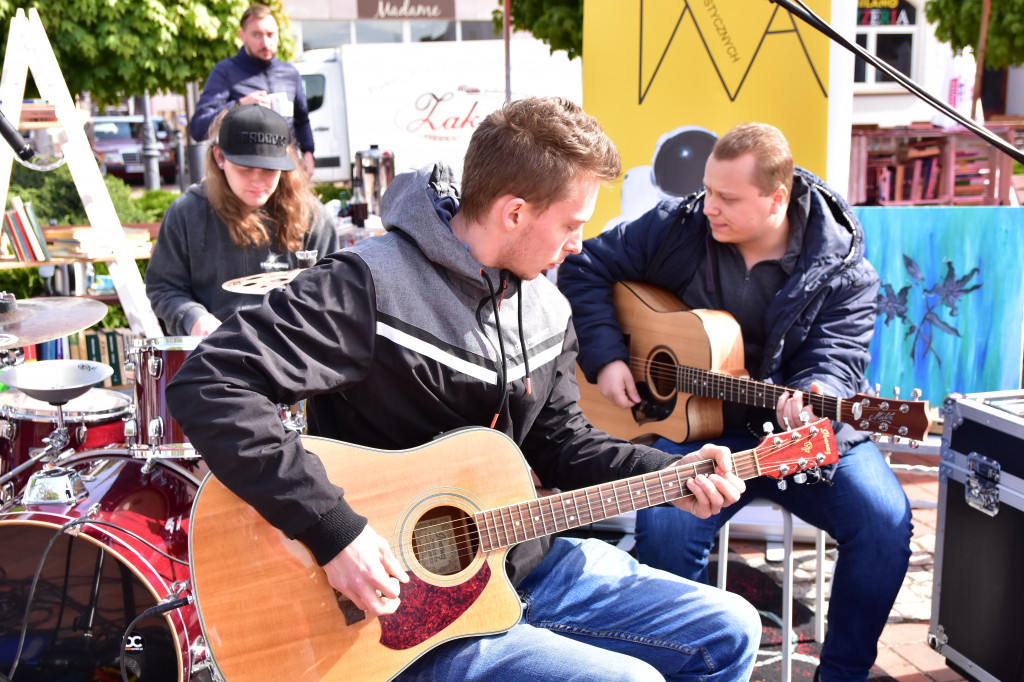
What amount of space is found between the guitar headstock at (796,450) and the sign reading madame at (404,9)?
16.9m

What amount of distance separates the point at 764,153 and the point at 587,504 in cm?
152

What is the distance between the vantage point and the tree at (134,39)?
7.55m

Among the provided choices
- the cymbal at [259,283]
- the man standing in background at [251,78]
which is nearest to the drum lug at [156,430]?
the cymbal at [259,283]

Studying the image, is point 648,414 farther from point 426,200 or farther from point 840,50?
point 840,50

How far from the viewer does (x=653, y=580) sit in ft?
6.50

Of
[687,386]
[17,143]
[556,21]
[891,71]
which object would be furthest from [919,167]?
[17,143]

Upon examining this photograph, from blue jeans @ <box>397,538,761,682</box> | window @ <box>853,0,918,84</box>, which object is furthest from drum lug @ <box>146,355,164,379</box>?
window @ <box>853,0,918,84</box>

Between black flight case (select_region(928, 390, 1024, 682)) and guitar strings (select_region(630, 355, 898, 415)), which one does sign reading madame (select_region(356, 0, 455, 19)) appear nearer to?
guitar strings (select_region(630, 355, 898, 415))

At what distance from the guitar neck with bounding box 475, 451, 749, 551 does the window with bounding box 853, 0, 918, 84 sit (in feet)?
46.8

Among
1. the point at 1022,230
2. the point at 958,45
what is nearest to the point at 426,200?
the point at 1022,230

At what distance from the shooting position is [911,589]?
333 cm

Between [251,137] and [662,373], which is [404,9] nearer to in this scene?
[251,137]

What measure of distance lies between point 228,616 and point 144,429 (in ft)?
3.55

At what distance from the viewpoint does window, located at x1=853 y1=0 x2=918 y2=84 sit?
1448cm
